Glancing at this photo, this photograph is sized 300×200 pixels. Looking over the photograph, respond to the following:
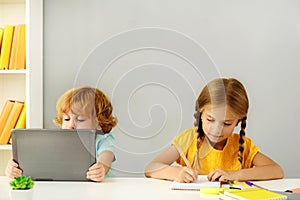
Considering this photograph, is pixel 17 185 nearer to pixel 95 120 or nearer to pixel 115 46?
pixel 115 46

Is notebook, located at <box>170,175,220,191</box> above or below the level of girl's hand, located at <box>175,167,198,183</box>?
below

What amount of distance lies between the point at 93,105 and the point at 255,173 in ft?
2.36

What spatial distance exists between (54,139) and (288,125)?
1.64m

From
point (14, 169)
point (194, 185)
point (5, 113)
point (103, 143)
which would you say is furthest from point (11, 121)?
point (194, 185)

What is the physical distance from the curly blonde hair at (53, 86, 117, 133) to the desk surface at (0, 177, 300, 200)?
0.92 ft

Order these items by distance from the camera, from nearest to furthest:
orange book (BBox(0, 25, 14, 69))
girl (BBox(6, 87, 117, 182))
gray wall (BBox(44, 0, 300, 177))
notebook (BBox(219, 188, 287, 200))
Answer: notebook (BBox(219, 188, 287, 200)) → girl (BBox(6, 87, 117, 182)) → orange book (BBox(0, 25, 14, 69)) → gray wall (BBox(44, 0, 300, 177))

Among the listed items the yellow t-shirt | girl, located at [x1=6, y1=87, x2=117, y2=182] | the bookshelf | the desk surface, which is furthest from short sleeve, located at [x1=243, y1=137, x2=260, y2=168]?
the bookshelf

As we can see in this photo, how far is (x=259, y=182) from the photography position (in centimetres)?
183

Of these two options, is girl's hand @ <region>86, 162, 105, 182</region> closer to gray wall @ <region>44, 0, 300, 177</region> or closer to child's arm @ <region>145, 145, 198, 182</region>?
child's arm @ <region>145, 145, 198, 182</region>

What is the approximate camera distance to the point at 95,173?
1735 mm

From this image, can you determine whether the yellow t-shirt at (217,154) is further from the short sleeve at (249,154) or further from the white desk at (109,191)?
the white desk at (109,191)

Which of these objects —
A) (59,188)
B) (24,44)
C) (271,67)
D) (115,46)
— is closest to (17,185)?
(59,188)

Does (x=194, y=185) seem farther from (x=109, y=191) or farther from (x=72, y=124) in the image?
(x=72, y=124)

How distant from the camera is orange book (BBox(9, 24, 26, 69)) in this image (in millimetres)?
2713
